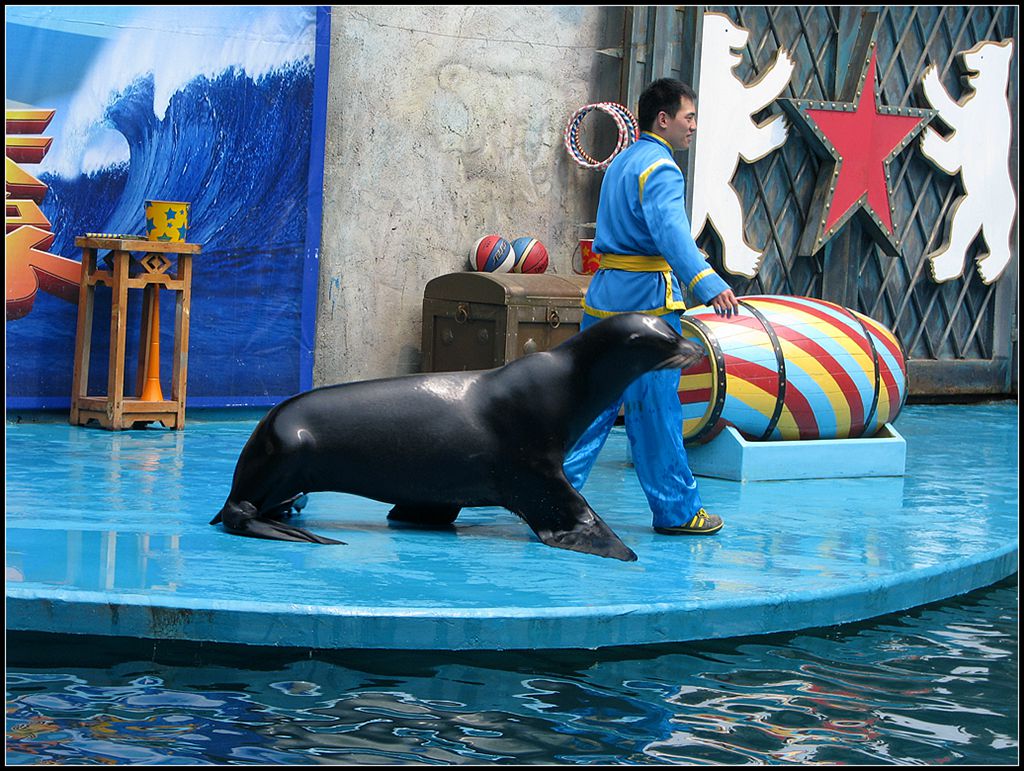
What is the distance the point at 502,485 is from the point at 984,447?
480 centimetres

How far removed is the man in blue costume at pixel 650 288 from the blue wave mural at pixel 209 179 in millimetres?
3334

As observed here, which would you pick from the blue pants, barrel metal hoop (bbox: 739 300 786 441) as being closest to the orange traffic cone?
the blue pants

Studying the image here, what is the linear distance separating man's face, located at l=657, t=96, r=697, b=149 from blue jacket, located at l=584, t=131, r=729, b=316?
3 cm

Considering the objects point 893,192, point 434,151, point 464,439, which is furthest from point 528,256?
point 464,439

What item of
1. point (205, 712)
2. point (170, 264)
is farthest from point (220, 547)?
point (170, 264)

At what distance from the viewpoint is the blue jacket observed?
212 inches

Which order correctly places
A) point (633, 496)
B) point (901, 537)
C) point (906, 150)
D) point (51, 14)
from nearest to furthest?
point (901, 537), point (633, 496), point (51, 14), point (906, 150)

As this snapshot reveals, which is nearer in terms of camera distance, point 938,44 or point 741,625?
point 741,625

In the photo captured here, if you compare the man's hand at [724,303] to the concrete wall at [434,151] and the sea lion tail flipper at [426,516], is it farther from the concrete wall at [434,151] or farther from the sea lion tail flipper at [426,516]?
the concrete wall at [434,151]

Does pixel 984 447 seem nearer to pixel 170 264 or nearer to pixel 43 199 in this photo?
pixel 170 264

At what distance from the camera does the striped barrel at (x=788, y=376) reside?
24.0 feet

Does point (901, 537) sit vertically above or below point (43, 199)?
below

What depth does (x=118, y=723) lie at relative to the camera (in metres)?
3.69

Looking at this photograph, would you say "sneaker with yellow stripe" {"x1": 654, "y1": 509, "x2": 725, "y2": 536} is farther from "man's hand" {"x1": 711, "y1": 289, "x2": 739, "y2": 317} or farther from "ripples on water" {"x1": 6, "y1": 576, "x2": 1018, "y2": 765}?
"ripples on water" {"x1": 6, "y1": 576, "x2": 1018, "y2": 765}
